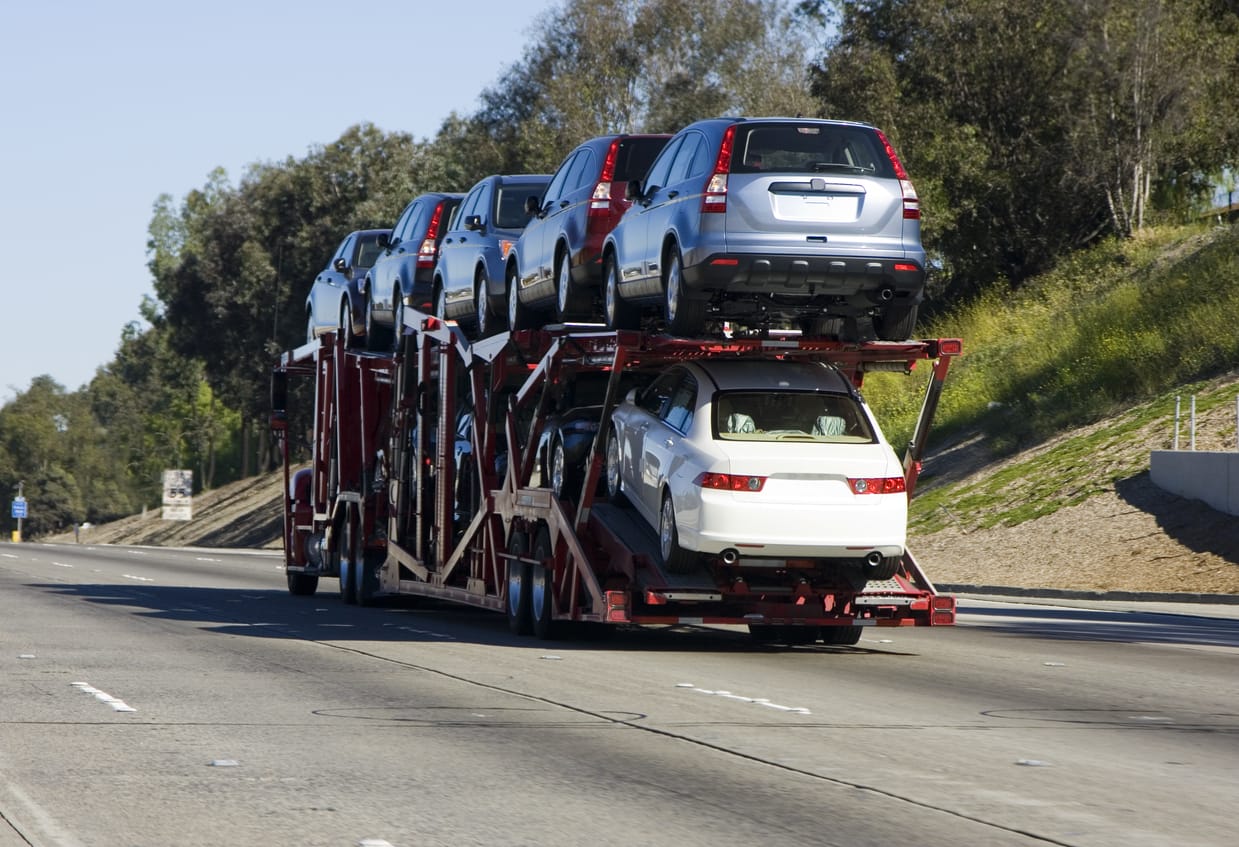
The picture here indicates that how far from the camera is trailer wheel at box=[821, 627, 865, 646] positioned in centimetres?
1636

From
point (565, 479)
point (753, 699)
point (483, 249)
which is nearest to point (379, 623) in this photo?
point (483, 249)

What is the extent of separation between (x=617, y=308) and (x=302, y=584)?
11.4 m

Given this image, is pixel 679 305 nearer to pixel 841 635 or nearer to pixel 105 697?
pixel 841 635

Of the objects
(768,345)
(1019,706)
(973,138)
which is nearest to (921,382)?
(973,138)

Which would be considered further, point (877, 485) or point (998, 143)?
point (998, 143)

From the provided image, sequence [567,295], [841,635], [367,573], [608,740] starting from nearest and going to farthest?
[608,740], [841,635], [567,295], [367,573]

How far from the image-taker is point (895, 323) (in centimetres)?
1502

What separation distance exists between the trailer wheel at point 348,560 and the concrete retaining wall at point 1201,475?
500 inches

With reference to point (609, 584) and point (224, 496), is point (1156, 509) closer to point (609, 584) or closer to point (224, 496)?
point (609, 584)

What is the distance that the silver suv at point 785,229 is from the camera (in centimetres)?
1413

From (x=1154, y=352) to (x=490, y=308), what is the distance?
64.3ft

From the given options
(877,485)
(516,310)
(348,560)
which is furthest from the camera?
(348,560)

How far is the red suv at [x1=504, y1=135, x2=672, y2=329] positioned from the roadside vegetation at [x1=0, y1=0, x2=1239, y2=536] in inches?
762

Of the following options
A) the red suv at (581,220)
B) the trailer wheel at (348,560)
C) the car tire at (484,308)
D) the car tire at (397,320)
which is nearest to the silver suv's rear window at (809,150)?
the red suv at (581,220)
